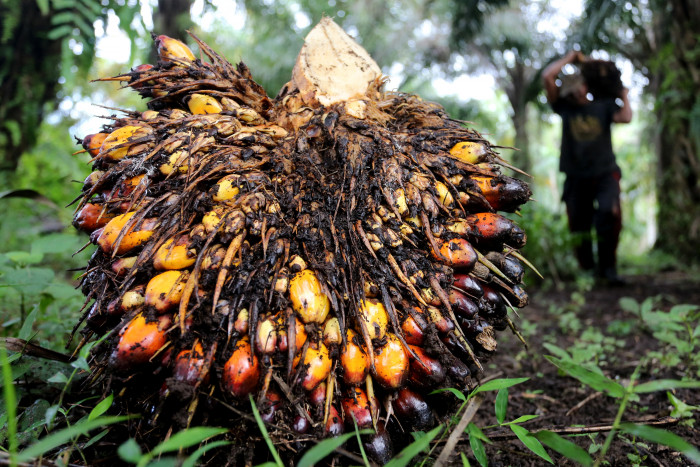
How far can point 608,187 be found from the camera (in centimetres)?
391

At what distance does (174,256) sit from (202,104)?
1.67 feet

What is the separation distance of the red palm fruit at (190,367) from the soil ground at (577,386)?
0.75 metres

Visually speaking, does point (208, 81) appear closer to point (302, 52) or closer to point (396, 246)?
point (302, 52)

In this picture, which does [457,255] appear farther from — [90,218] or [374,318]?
[90,218]

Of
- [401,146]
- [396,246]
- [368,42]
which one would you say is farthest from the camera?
[368,42]

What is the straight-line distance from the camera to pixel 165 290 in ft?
3.24

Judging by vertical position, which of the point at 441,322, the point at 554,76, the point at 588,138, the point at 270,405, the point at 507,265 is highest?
the point at 554,76

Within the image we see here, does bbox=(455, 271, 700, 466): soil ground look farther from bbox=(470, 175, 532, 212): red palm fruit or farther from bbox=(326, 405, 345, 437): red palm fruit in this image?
bbox=(470, 175, 532, 212): red palm fruit

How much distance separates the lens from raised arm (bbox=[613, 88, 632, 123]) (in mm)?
4091

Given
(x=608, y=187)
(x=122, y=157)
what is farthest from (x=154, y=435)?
(x=608, y=187)

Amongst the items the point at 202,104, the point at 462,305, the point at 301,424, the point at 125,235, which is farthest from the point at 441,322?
the point at 202,104

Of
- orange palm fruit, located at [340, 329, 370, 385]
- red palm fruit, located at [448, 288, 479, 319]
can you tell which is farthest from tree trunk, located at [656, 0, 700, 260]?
orange palm fruit, located at [340, 329, 370, 385]

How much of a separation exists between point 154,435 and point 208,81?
965mm

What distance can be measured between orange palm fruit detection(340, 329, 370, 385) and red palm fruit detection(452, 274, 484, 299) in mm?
310
